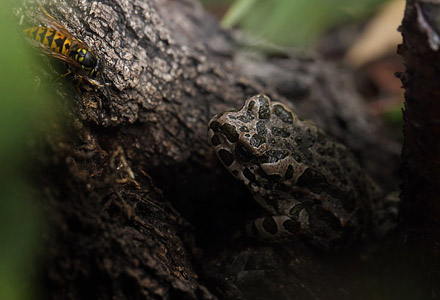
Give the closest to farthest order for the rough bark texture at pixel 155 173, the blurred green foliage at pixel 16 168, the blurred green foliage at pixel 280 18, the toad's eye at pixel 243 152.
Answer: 1. the blurred green foliage at pixel 16 168
2. the rough bark texture at pixel 155 173
3. the toad's eye at pixel 243 152
4. the blurred green foliage at pixel 280 18

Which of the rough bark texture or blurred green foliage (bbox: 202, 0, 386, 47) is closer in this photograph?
the rough bark texture

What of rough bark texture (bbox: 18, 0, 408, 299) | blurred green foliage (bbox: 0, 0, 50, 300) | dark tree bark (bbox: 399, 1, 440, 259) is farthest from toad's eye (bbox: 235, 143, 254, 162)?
blurred green foliage (bbox: 0, 0, 50, 300)

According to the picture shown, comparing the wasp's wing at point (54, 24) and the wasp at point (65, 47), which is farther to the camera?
the wasp's wing at point (54, 24)

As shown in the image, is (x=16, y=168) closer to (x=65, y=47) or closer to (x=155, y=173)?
(x=65, y=47)

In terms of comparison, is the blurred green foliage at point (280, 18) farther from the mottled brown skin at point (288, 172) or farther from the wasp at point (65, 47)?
the wasp at point (65, 47)

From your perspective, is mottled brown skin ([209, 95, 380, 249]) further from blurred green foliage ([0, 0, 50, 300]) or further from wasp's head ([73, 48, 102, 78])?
blurred green foliage ([0, 0, 50, 300])

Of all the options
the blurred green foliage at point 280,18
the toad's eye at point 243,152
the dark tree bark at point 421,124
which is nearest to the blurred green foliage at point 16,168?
the toad's eye at point 243,152

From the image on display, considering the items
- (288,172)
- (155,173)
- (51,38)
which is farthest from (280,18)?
(51,38)
